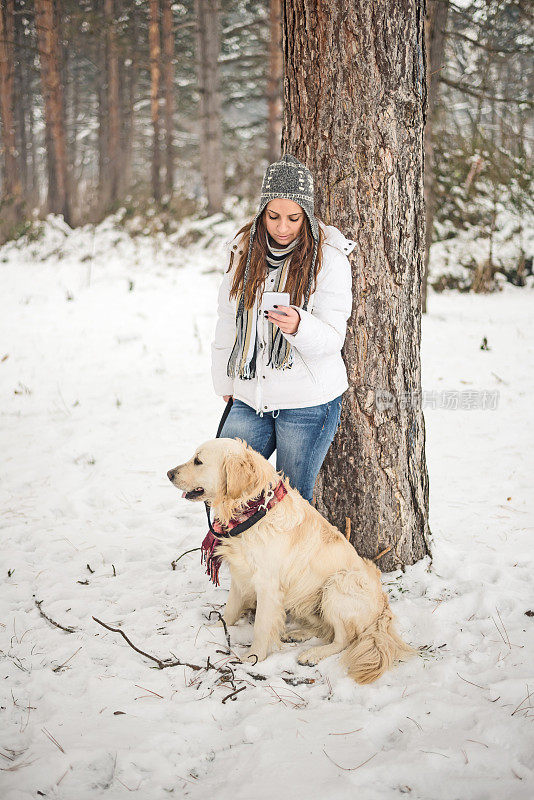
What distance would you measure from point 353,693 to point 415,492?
1330mm

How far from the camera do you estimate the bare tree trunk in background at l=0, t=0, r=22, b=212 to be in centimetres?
1127

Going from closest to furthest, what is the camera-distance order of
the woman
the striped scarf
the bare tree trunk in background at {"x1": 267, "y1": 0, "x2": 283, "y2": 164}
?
1. the woman
2. the striped scarf
3. the bare tree trunk in background at {"x1": 267, "y1": 0, "x2": 283, "y2": 164}

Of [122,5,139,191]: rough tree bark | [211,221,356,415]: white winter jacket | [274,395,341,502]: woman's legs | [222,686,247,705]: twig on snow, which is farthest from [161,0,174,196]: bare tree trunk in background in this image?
[222,686,247,705]: twig on snow

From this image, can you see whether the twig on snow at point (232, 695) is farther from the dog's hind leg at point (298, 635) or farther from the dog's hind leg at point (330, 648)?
the dog's hind leg at point (298, 635)

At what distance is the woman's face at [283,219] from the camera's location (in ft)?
8.54

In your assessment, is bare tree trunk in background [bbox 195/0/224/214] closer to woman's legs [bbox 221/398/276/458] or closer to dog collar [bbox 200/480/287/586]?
woman's legs [bbox 221/398/276/458]

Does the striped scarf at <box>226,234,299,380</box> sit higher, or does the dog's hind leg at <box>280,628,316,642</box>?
the striped scarf at <box>226,234,299,380</box>

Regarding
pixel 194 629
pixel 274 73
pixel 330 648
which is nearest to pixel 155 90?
pixel 274 73

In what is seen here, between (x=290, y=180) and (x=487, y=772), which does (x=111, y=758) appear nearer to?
(x=487, y=772)

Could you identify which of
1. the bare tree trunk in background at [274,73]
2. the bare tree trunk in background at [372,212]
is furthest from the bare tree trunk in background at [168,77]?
the bare tree trunk in background at [372,212]

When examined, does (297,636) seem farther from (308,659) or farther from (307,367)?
(307,367)

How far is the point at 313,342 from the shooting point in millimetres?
2510

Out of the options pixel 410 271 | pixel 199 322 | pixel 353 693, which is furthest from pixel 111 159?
pixel 353 693

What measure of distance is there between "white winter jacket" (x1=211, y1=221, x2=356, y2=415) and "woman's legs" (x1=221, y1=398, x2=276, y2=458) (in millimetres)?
67
